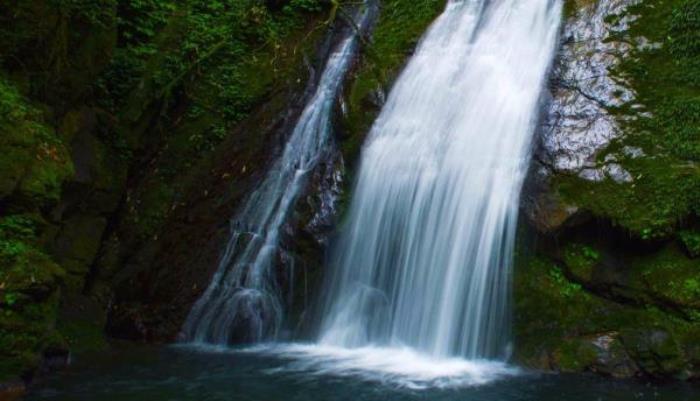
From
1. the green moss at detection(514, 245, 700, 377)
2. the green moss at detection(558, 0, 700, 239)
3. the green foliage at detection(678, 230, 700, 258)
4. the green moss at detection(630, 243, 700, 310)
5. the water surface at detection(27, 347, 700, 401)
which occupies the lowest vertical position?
the water surface at detection(27, 347, 700, 401)

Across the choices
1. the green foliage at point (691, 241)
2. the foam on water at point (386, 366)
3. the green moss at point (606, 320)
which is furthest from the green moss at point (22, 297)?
the green foliage at point (691, 241)

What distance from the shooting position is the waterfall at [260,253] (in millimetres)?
7762

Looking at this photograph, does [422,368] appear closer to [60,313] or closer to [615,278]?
[615,278]

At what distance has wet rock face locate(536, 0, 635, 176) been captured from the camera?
7117 mm

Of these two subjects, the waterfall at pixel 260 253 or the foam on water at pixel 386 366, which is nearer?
the foam on water at pixel 386 366

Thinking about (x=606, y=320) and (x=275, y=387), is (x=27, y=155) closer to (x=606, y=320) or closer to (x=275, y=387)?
(x=275, y=387)

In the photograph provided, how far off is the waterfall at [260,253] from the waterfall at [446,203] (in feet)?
2.50

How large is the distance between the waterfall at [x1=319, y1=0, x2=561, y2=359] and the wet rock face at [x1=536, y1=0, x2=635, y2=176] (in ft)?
0.85

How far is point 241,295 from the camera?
788cm

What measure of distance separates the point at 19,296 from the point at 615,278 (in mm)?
5605

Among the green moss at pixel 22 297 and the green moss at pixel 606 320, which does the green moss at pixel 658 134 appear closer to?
the green moss at pixel 606 320

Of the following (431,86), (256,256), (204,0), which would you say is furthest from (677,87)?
(204,0)

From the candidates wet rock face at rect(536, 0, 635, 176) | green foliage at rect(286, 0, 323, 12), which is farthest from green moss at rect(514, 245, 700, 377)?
green foliage at rect(286, 0, 323, 12)

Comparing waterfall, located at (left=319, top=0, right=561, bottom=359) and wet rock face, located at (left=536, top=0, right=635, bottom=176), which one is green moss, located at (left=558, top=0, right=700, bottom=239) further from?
waterfall, located at (left=319, top=0, right=561, bottom=359)
